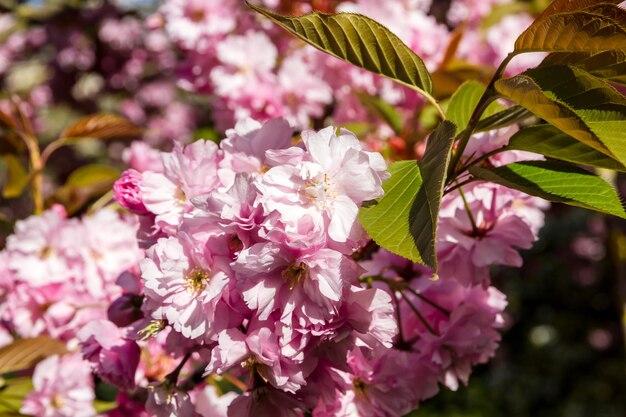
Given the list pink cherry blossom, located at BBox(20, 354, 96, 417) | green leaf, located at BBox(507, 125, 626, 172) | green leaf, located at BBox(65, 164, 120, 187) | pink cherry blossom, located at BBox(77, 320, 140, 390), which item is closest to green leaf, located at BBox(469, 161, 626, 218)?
green leaf, located at BBox(507, 125, 626, 172)

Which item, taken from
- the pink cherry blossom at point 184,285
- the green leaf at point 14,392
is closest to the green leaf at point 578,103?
the pink cherry blossom at point 184,285

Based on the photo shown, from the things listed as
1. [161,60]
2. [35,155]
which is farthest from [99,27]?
[35,155]

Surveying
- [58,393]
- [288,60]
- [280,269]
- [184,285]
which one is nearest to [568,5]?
Result: [280,269]

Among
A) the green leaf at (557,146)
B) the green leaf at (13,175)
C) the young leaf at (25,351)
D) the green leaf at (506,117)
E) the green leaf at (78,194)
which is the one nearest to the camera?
the green leaf at (557,146)

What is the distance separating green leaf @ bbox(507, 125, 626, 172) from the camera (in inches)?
31.5

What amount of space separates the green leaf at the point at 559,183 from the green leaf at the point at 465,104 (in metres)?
0.12

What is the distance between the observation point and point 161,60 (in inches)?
183

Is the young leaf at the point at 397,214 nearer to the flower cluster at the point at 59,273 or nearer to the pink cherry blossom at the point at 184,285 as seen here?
the pink cherry blossom at the point at 184,285

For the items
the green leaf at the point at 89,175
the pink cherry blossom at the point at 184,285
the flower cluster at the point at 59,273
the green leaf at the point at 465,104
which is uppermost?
the green leaf at the point at 465,104

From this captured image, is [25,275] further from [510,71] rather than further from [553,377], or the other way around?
[553,377]

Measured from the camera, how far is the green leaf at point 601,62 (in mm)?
736

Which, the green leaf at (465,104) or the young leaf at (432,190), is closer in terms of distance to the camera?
the young leaf at (432,190)

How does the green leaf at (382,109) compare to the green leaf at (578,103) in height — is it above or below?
below

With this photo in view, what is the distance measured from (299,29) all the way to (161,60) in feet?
13.2
